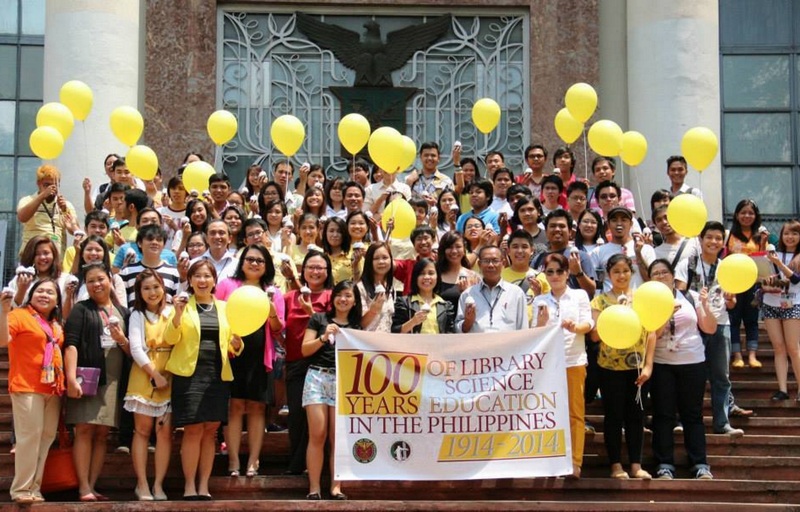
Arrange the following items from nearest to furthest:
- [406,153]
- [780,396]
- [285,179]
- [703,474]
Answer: [703,474] < [780,396] < [406,153] < [285,179]

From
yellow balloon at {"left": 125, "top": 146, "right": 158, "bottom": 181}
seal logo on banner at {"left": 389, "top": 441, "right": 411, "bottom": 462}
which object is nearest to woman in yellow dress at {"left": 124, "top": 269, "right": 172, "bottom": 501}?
seal logo on banner at {"left": 389, "top": 441, "right": 411, "bottom": 462}

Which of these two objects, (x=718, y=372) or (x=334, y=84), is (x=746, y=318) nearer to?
(x=718, y=372)

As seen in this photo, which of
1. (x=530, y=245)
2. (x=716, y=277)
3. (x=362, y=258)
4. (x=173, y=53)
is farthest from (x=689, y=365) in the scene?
(x=173, y=53)

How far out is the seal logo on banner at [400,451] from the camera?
11.4 meters

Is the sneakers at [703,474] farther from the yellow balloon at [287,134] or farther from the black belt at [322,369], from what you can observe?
the yellow balloon at [287,134]

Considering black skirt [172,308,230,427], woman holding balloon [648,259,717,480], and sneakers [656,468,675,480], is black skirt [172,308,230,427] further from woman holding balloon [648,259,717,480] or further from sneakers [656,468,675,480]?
sneakers [656,468,675,480]

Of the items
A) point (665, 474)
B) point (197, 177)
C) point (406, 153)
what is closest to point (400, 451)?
point (665, 474)

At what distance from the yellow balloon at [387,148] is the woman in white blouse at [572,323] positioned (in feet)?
7.13

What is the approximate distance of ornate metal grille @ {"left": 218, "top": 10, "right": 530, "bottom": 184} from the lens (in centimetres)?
1861

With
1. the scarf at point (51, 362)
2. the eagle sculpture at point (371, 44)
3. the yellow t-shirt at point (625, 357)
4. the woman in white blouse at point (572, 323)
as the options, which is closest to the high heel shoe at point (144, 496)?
the scarf at point (51, 362)

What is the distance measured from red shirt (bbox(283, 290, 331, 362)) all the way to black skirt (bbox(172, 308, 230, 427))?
0.62 m

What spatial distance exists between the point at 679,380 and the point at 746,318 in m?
2.26

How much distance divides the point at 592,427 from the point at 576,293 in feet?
4.27

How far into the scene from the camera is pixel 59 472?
11242 mm
